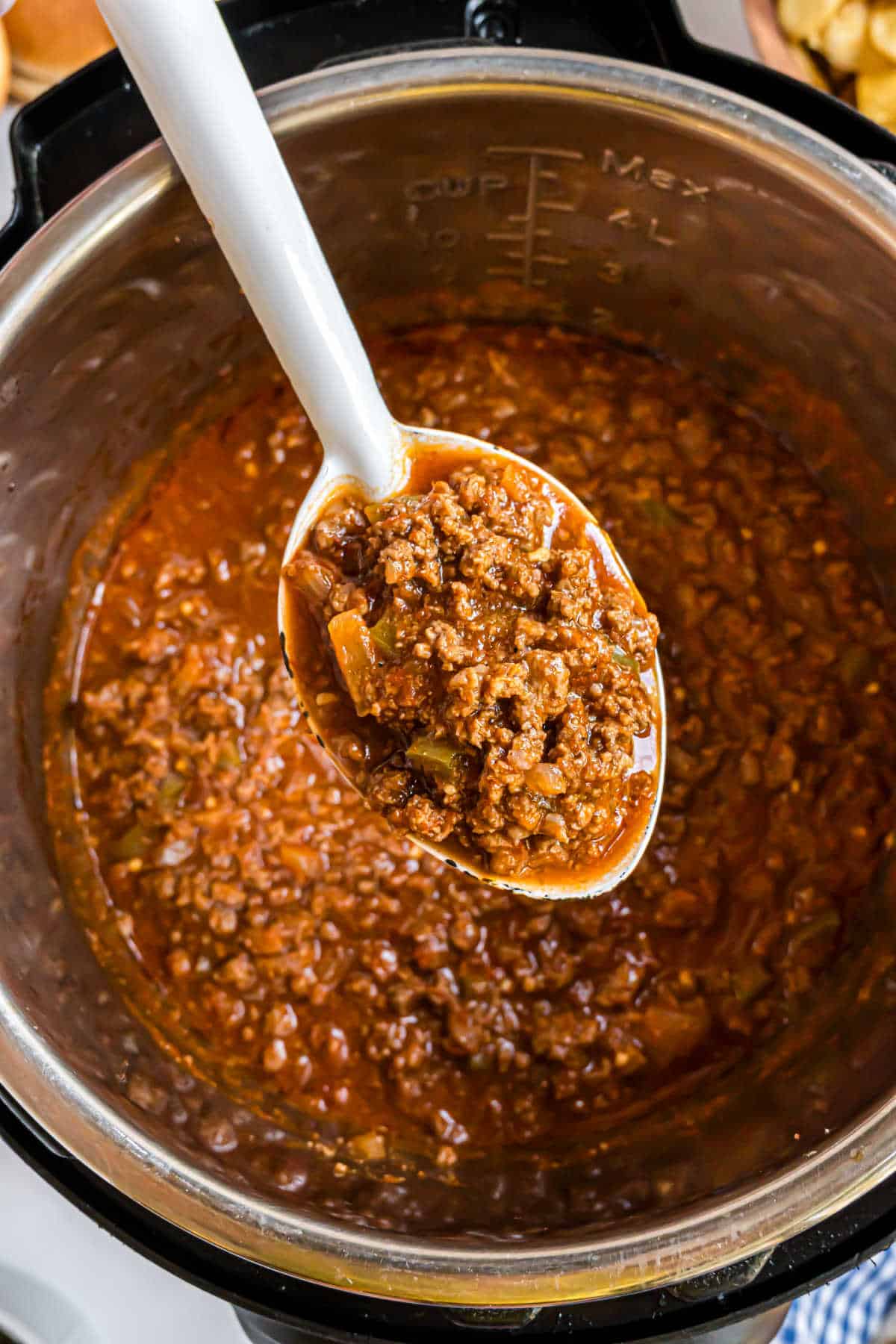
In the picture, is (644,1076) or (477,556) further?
(644,1076)

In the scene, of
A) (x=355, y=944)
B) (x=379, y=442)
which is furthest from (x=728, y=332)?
(x=355, y=944)

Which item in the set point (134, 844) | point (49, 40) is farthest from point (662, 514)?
point (49, 40)

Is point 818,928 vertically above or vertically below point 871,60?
below

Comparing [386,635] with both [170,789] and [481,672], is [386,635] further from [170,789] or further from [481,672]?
[170,789]

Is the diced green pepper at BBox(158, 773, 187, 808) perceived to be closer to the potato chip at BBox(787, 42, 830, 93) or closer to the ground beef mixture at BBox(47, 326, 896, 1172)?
the ground beef mixture at BBox(47, 326, 896, 1172)

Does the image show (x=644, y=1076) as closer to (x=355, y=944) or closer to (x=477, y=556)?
(x=355, y=944)

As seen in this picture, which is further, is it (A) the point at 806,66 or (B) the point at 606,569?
(A) the point at 806,66

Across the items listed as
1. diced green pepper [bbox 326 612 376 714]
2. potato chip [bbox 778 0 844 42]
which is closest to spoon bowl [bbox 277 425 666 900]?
diced green pepper [bbox 326 612 376 714]

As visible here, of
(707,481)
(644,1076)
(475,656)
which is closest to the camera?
(475,656)
